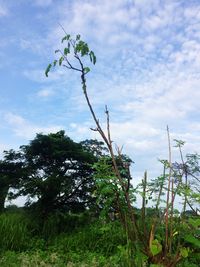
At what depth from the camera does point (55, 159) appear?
12.7 m

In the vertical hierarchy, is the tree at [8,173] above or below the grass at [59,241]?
above

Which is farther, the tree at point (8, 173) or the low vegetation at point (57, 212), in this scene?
the tree at point (8, 173)

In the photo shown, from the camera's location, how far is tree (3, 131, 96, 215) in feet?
38.8

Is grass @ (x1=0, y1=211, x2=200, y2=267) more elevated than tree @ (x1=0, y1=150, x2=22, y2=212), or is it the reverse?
tree @ (x1=0, y1=150, x2=22, y2=212)

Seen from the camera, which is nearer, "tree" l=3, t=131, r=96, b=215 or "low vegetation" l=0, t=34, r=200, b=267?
"low vegetation" l=0, t=34, r=200, b=267

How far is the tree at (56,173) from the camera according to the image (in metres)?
11.8

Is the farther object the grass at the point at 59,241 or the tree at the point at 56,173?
the tree at the point at 56,173

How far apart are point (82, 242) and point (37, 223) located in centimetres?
208

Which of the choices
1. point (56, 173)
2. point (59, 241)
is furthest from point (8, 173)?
→ point (59, 241)

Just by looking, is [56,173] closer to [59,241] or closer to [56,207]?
[56,207]

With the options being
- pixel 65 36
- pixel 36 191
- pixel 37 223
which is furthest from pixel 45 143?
pixel 65 36

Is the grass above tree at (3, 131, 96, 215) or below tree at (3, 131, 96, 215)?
below

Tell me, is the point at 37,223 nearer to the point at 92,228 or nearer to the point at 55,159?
the point at 92,228

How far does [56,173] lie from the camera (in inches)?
484
